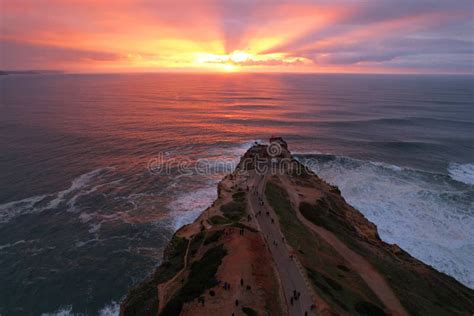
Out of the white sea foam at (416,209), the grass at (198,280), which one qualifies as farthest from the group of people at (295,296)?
the white sea foam at (416,209)

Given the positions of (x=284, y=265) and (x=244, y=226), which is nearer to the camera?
(x=284, y=265)

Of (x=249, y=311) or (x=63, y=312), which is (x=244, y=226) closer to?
(x=249, y=311)

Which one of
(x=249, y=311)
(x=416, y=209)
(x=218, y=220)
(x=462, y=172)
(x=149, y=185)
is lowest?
(x=416, y=209)

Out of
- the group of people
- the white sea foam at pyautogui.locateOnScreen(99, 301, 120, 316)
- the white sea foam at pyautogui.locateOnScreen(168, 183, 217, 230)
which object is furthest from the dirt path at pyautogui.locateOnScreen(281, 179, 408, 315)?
the white sea foam at pyautogui.locateOnScreen(99, 301, 120, 316)

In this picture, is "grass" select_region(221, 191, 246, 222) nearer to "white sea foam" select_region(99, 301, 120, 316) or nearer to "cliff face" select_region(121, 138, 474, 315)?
"cliff face" select_region(121, 138, 474, 315)

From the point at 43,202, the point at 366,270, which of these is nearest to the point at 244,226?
the point at 366,270

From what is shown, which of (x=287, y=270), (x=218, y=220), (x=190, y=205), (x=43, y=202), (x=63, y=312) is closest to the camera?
(x=287, y=270)
